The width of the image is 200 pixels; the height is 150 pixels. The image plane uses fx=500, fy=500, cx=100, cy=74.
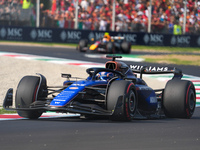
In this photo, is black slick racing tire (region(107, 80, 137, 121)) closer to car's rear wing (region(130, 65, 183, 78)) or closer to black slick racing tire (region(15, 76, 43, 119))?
black slick racing tire (region(15, 76, 43, 119))

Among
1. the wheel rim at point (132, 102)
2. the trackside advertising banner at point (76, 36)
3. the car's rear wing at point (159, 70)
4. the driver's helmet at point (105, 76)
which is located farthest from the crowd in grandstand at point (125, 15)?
the wheel rim at point (132, 102)

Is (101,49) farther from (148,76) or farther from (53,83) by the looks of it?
(53,83)

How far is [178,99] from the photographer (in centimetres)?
884

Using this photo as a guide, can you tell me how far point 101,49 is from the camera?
27469 mm

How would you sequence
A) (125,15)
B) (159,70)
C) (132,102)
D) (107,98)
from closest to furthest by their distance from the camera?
(107,98) < (132,102) < (159,70) < (125,15)

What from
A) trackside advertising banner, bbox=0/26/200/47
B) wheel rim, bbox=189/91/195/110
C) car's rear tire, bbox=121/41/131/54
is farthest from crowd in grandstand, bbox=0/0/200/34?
wheel rim, bbox=189/91/195/110

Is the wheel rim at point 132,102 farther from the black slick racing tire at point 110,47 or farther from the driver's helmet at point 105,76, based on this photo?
the black slick racing tire at point 110,47

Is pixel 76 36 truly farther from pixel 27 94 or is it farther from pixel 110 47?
pixel 27 94

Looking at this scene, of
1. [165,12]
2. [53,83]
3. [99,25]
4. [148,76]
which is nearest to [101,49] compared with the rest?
[99,25]

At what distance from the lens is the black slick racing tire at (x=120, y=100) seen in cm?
783

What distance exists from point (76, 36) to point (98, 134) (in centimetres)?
2615

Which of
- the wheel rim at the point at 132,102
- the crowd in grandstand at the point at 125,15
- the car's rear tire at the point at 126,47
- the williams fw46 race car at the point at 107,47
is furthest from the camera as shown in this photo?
the crowd in grandstand at the point at 125,15

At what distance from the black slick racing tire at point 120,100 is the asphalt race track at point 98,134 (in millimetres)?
128

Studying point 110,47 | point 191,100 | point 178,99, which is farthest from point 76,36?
point 178,99
